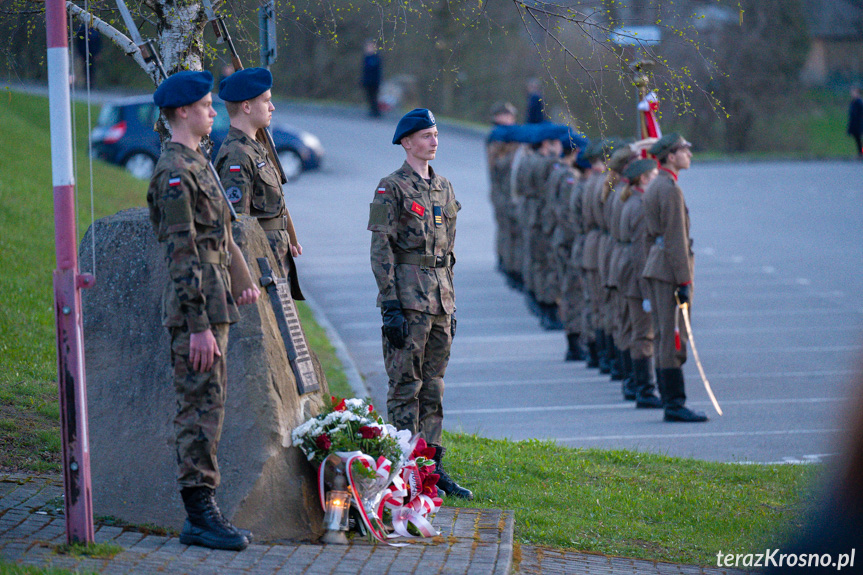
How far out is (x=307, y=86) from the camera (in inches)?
1854

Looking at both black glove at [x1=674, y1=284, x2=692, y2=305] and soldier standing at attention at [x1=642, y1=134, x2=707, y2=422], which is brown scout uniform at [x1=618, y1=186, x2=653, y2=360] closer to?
soldier standing at attention at [x1=642, y1=134, x2=707, y2=422]

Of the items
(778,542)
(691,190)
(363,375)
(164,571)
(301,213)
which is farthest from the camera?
(691,190)

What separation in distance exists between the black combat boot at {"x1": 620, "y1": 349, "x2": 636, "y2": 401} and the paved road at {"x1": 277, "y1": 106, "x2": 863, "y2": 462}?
0.31 m

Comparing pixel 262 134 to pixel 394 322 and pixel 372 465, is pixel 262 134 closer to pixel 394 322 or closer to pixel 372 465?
pixel 394 322

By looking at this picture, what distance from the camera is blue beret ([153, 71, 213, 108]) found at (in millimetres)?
5133

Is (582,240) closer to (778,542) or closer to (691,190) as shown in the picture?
(778,542)

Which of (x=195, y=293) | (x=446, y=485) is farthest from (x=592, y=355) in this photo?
(x=195, y=293)

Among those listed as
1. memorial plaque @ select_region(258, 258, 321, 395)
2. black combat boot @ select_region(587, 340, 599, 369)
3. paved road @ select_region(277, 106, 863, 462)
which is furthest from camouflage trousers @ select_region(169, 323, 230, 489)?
black combat boot @ select_region(587, 340, 599, 369)

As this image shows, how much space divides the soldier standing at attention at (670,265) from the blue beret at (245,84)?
4.61 m

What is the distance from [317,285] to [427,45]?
24296mm

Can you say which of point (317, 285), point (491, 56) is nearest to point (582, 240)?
point (317, 285)

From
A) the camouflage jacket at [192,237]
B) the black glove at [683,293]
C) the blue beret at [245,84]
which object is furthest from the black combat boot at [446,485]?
the black glove at [683,293]

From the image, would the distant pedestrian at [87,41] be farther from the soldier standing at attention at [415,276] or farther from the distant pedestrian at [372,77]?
the distant pedestrian at [372,77]

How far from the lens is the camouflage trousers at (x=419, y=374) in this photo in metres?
6.63
